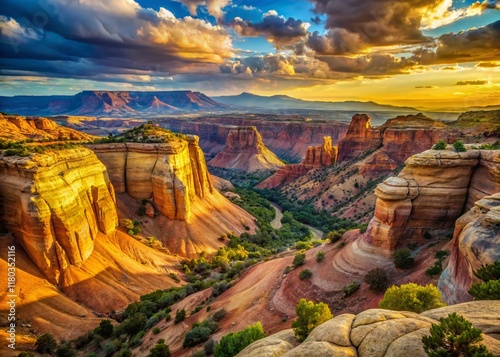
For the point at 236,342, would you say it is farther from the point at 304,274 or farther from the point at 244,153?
the point at 244,153

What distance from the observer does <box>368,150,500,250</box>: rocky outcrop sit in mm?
27109

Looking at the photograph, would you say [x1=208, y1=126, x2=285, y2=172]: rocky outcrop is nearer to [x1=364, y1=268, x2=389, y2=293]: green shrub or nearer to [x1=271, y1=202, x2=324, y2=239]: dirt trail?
[x1=271, y1=202, x2=324, y2=239]: dirt trail

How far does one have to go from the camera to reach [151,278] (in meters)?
42.5

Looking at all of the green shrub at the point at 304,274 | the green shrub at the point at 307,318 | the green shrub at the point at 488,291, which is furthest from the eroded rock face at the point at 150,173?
the green shrub at the point at 488,291

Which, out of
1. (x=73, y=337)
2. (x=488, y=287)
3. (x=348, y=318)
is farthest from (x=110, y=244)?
(x=488, y=287)

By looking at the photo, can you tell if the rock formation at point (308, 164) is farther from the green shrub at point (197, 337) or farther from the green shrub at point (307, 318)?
the green shrub at point (307, 318)

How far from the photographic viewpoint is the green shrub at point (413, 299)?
55.9 ft

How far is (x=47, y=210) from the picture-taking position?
105 ft

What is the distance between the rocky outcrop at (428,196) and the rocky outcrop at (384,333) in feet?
55.1

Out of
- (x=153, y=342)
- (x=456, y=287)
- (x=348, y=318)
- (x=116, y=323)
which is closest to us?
(x=348, y=318)

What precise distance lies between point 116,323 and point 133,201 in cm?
2486

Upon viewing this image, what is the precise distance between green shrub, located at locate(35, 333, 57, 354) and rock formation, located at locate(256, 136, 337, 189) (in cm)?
10566

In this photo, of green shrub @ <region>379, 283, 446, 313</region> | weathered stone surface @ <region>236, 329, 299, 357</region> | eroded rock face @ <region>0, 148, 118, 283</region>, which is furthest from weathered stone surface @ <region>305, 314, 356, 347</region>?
eroded rock face @ <region>0, 148, 118, 283</region>

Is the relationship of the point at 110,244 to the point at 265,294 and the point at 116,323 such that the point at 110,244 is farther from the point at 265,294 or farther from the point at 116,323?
the point at 265,294
